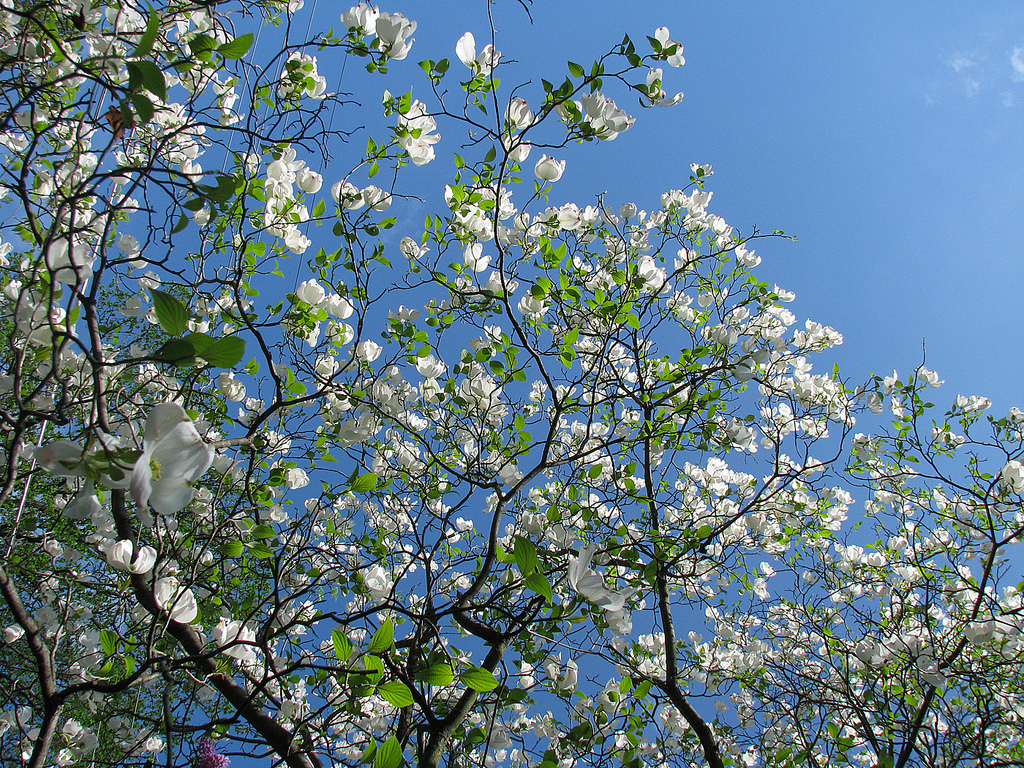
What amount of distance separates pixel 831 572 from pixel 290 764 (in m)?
2.97

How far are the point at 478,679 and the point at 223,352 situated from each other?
0.62 metres

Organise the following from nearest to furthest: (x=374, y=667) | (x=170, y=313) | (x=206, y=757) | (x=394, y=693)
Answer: (x=170, y=313), (x=394, y=693), (x=374, y=667), (x=206, y=757)

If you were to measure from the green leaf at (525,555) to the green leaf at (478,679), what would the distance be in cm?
23

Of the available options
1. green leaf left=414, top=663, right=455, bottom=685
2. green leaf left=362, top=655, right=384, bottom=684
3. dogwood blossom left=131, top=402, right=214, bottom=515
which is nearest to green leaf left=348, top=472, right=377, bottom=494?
green leaf left=362, top=655, right=384, bottom=684

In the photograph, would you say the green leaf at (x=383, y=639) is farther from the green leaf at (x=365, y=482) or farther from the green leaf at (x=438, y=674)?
the green leaf at (x=365, y=482)

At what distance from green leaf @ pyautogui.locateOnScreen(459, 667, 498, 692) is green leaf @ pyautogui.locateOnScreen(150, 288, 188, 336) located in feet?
2.07

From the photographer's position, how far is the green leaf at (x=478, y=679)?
85 cm

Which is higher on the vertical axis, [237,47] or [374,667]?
[237,47]

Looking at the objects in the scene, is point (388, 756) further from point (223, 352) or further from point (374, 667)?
point (223, 352)

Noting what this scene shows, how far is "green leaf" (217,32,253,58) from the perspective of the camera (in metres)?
0.88

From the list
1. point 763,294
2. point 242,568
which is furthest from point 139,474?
point 763,294

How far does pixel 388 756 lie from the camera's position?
2.57ft

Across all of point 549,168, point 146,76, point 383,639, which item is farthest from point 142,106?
point 549,168

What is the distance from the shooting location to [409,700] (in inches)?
32.1
